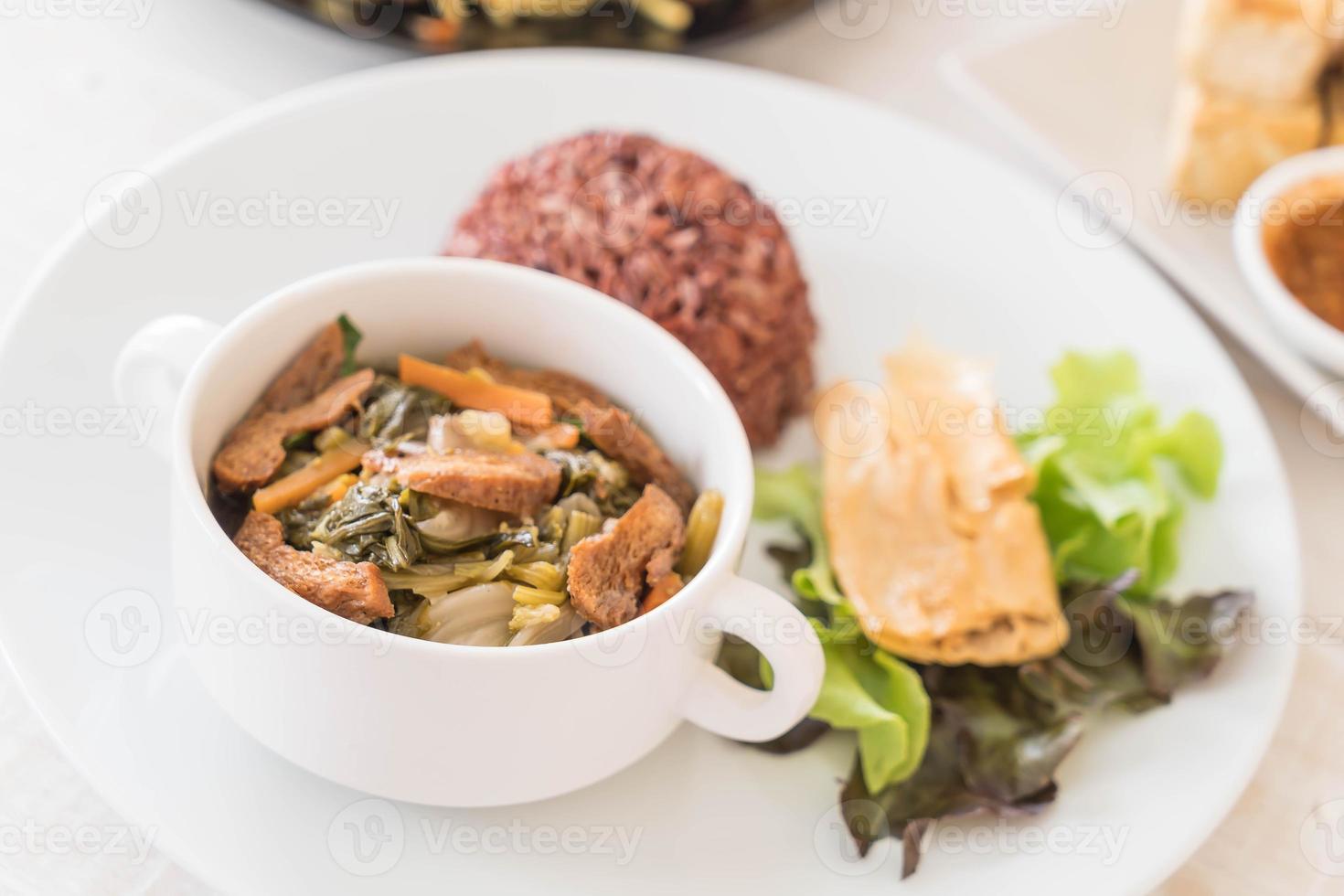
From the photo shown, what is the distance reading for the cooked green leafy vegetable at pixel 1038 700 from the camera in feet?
5.31

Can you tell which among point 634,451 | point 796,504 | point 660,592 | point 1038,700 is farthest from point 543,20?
point 1038,700

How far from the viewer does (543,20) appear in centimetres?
255

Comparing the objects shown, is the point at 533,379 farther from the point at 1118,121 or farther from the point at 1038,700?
the point at 1118,121

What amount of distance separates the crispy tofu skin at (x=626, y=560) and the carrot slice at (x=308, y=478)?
1.00 feet

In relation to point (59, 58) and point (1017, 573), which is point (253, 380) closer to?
point (1017, 573)

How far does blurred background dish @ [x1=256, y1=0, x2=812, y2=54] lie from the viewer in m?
2.45

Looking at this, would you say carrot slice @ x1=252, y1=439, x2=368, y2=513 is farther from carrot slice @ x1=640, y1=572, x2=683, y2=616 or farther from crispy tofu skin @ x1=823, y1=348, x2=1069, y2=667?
crispy tofu skin @ x1=823, y1=348, x2=1069, y2=667

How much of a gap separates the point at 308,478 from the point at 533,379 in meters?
0.35

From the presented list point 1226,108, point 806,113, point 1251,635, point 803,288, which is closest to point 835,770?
point 1251,635

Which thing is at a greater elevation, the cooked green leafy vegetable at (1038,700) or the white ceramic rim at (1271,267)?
the white ceramic rim at (1271,267)

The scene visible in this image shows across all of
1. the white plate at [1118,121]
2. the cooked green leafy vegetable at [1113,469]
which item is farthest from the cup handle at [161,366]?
the white plate at [1118,121]

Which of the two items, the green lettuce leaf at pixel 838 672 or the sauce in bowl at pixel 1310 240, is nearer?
the green lettuce leaf at pixel 838 672

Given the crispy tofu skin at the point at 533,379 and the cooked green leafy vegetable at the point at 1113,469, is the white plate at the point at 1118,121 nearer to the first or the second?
the cooked green leafy vegetable at the point at 1113,469

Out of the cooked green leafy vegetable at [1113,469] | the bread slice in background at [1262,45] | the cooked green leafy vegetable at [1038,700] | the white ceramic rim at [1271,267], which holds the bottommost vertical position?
the cooked green leafy vegetable at [1038,700]
